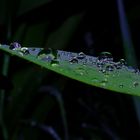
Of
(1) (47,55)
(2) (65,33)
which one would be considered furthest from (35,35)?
(1) (47,55)

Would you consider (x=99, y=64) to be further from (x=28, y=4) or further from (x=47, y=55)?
(x=28, y=4)

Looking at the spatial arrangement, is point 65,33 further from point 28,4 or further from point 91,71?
point 91,71

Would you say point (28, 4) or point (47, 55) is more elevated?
point (28, 4)

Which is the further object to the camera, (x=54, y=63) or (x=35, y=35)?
(x=35, y=35)

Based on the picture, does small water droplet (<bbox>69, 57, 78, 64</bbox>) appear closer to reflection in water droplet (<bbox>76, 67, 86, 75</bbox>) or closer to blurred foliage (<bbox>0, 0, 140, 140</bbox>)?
reflection in water droplet (<bbox>76, 67, 86, 75</bbox>)

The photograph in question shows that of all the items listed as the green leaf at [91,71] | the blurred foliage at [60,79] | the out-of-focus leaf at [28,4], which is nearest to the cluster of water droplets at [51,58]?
the green leaf at [91,71]

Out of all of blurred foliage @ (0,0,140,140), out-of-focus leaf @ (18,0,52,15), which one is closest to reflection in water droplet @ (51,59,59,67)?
blurred foliage @ (0,0,140,140)

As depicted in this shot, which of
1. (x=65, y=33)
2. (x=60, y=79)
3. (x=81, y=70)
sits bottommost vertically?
(x=81, y=70)

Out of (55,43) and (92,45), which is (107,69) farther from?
(92,45)
